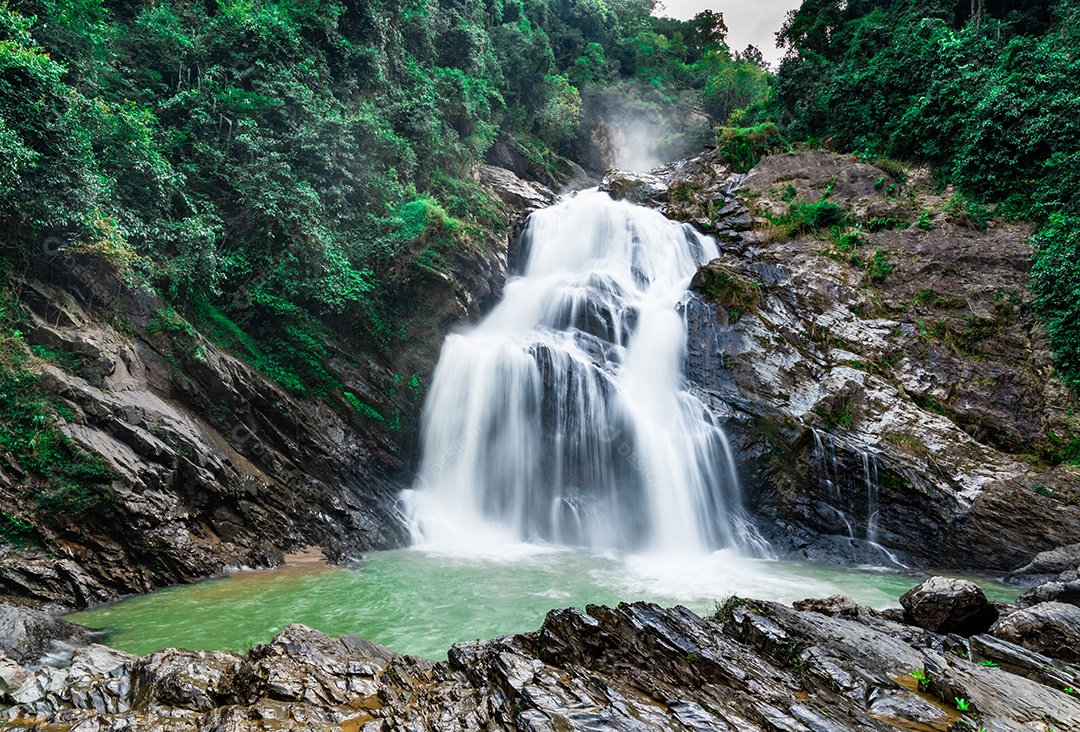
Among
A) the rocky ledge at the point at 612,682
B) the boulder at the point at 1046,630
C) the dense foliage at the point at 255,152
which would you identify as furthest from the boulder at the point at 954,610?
the dense foliage at the point at 255,152

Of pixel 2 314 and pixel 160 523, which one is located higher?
pixel 2 314

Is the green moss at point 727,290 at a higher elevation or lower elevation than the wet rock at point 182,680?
higher

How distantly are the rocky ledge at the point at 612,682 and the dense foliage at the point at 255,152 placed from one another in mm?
8331

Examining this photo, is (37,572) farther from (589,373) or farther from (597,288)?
(597,288)

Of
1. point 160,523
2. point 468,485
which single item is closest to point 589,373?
point 468,485

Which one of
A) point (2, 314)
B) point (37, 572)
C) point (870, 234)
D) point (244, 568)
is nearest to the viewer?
point (37, 572)

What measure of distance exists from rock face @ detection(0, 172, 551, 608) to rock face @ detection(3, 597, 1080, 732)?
3.81 metres

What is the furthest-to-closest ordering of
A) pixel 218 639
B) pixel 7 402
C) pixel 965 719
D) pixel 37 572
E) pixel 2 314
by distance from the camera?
pixel 2 314 < pixel 7 402 < pixel 37 572 < pixel 218 639 < pixel 965 719

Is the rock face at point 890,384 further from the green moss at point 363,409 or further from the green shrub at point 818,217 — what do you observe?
the green moss at point 363,409

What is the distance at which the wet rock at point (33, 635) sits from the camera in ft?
15.5

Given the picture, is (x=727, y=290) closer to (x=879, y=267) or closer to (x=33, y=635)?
(x=879, y=267)

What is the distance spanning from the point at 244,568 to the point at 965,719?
10415mm

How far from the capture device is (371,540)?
11.5m

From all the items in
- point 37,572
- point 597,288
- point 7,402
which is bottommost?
point 37,572
